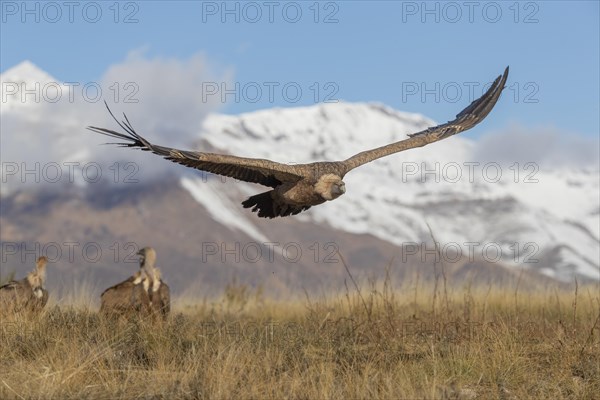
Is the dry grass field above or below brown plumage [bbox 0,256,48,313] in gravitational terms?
below

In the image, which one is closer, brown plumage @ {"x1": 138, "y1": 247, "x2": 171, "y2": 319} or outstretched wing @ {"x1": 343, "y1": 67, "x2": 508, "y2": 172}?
brown plumage @ {"x1": 138, "y1": 247, "x2": 171, "y2": 319}

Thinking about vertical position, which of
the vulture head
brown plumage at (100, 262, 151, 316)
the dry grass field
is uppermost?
the vulture head

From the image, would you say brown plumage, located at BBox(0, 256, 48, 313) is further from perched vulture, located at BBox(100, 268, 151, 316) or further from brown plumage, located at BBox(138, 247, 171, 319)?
brown plumage, located at BBox(138, 247, 171, 319)

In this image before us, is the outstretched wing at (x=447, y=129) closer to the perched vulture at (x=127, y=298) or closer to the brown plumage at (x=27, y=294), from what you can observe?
the perched vulture at (x=127, y=298)

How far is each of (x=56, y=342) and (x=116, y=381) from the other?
3.18ft

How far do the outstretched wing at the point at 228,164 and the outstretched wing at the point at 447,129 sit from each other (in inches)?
29.4

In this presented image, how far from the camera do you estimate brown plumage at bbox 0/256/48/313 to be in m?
9.52

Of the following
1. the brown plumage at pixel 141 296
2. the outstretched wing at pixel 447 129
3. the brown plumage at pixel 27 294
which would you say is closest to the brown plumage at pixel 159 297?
the brown plumage at pixel 141 296

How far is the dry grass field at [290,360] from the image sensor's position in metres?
6.72

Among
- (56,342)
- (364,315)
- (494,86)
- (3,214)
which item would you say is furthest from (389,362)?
(3,214)

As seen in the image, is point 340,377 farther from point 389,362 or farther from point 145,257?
point 145,257

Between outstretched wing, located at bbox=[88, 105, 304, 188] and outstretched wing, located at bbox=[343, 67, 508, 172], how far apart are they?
75 centimetres

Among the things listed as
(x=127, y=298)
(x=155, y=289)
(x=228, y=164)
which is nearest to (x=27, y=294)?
(x=127, y=298)

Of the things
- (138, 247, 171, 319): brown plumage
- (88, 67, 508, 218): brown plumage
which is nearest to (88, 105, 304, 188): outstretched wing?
(88, 67, 508, 218): brown plumage
